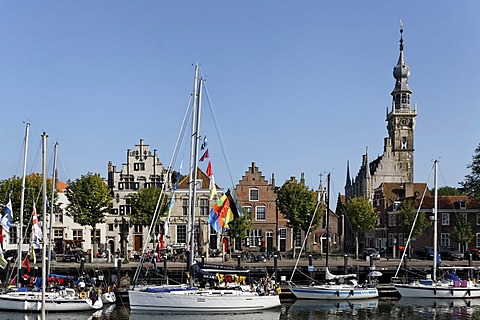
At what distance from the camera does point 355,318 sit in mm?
37375

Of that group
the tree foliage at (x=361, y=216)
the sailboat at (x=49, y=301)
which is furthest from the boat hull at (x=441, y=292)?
the tree foliage at (x=361, y=216)

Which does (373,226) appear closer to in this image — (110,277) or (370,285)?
(370,285)

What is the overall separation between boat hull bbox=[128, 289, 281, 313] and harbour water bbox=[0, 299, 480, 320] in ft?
1.35

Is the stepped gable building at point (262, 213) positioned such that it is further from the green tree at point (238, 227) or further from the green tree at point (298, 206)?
the green tree at point (238, 227)

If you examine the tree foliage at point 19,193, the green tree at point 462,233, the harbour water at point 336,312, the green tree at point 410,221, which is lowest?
the harbour water at point 336,312

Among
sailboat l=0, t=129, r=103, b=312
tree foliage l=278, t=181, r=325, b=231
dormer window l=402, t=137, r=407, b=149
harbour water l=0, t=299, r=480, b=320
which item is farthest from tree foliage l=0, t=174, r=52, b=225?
dormer window l=402, t=137, r=407, b=149

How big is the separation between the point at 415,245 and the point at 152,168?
3397 centimetres

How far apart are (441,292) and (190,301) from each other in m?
19.0

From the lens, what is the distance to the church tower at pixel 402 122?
123 m

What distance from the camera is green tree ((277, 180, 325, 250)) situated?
65688 mm

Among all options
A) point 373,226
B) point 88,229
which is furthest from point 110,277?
point 373,226

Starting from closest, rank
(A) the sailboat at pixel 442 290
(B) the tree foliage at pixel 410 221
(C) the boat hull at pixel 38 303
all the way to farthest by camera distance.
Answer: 1. (C) the boat hull at pixel 38 303
2. (A) the sailboat at pixel 442 290
3. (B) the tree foliage at pixel 410 221

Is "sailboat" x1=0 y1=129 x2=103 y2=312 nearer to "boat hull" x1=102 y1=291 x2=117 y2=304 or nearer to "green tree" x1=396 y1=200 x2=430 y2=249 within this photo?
"boat hull" x1=102 y1=291 x2=117 y2=304

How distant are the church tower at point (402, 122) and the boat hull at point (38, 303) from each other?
90536 millimetres
